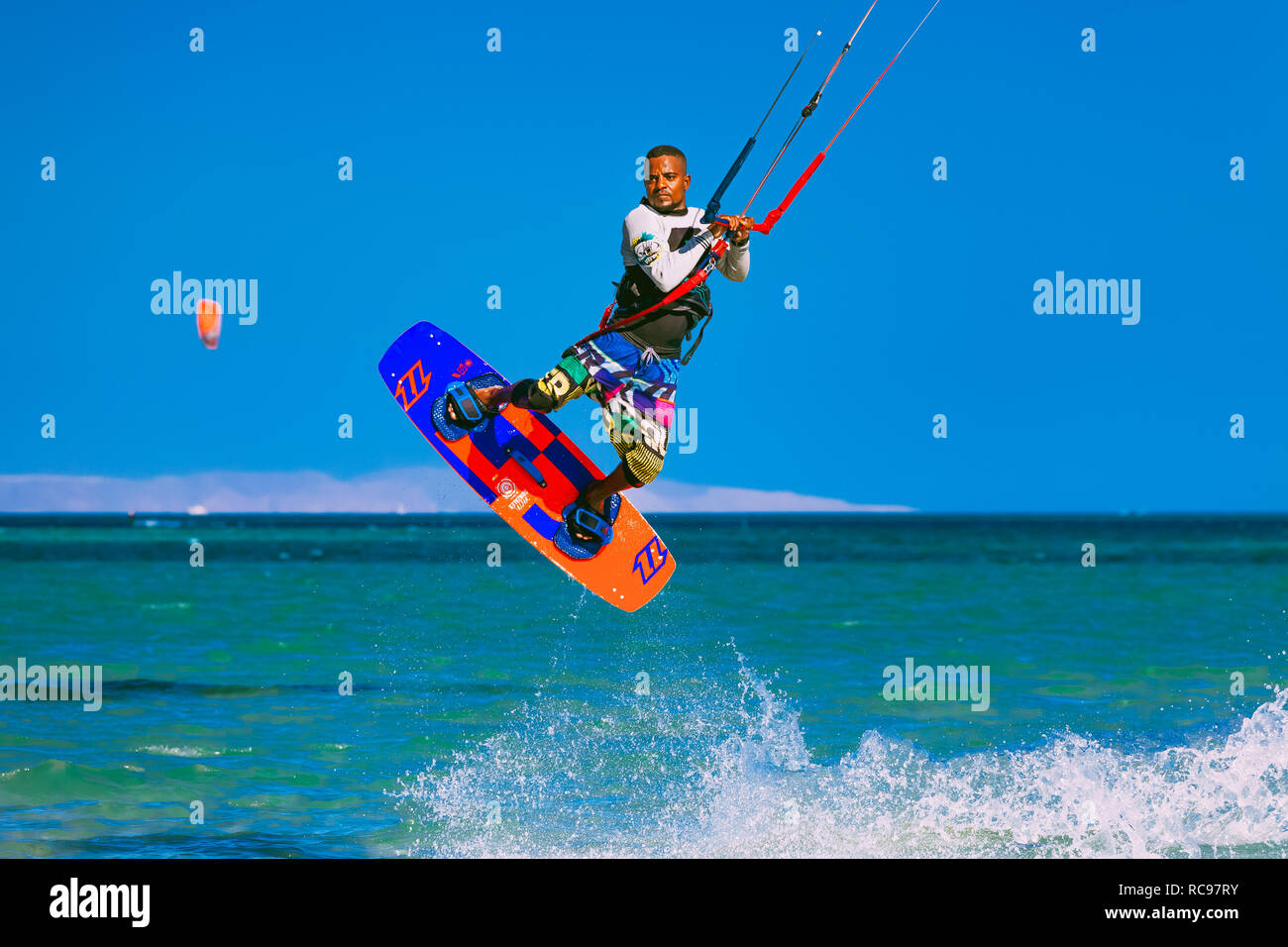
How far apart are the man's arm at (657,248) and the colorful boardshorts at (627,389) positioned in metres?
0.59

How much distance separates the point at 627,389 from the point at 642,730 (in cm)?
601

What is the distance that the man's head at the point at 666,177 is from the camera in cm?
767

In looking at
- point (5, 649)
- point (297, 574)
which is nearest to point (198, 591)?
point (297, 574)

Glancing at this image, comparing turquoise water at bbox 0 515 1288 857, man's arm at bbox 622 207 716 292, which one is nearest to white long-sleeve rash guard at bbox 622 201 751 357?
man's arm at bbox 622 207 716 292

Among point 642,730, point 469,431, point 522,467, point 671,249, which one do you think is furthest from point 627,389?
point 642,730

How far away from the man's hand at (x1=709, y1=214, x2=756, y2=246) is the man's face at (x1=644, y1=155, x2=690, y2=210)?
235 millimetres

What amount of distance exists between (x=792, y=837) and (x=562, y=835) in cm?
168

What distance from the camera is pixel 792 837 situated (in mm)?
9719

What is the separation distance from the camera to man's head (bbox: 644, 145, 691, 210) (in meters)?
7.67

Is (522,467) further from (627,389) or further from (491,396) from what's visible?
(627,389)

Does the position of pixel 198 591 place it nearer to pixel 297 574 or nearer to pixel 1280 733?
pixel 297 574

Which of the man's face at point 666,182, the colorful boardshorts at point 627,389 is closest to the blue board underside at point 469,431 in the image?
the colorful boardshorts at point 627,389

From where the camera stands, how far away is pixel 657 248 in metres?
7.75

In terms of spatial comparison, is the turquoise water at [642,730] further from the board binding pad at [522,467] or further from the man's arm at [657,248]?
the man's arm at [657,248]
